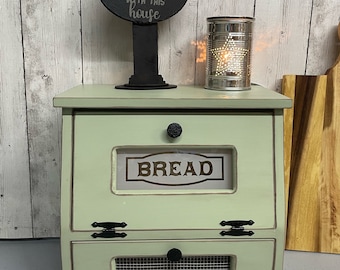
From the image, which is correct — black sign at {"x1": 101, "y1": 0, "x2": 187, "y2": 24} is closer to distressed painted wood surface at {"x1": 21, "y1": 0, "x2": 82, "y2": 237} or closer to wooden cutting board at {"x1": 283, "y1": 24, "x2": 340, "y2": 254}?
distressed painted wood surface at {"x1": 21, "y1": 0, "x2": 82, "y2": 237}

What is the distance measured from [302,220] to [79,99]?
85 cm

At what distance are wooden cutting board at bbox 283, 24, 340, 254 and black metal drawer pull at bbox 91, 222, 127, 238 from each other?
624mm

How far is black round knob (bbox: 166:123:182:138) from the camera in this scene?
937mm

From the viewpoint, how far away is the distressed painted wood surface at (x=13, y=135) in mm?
1236

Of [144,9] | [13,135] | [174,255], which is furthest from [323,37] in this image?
[13,135]

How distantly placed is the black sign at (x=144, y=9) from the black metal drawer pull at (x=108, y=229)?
558 mm

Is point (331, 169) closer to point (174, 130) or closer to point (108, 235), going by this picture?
point (174, 130)

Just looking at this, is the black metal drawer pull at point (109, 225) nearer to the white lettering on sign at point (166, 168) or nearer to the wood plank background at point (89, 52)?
the white lettering on sign at point (166, 168)

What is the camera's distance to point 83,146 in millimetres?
948

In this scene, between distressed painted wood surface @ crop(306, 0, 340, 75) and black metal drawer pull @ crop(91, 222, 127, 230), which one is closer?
black metal drawer pull @ crop(91, 222, 127, 230)

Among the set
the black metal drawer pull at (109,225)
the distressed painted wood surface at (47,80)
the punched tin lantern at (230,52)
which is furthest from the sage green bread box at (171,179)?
the distressed painted wood surface at (47,80)

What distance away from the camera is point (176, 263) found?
39.3 inches

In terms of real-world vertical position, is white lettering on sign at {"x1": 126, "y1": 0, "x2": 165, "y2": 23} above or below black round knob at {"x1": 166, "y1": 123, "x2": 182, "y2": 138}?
above

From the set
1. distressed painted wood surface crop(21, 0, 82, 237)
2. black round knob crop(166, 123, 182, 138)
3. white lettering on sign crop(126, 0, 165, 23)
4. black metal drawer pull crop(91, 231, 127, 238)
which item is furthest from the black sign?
black metal drawer pull crop(91, 231, 127, 238)
